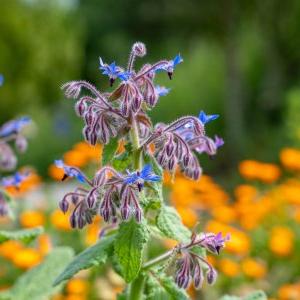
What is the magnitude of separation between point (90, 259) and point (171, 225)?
262mm

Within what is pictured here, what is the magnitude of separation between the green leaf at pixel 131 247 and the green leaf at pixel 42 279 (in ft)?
2.68

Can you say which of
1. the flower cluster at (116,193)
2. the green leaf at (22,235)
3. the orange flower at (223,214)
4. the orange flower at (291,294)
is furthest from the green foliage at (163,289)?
the orange flower at (223,214)

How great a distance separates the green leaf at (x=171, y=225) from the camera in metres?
2.27

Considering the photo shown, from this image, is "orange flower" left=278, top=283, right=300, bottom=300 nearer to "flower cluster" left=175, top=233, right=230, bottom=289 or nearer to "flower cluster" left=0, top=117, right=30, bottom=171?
"flower cluster" left=0, top=117, right=30, bottom=171

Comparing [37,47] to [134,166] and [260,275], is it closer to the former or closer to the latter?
[260,275]

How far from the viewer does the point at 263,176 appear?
634 cm

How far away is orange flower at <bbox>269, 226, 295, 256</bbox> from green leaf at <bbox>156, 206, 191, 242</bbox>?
312 cm

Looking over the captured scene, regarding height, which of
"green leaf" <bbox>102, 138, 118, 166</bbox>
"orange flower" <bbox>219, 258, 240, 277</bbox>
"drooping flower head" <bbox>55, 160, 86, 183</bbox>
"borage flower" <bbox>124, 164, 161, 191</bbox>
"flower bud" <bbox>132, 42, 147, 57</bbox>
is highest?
"orange flower" <bbox>219, 258, 240, 277</bbox>

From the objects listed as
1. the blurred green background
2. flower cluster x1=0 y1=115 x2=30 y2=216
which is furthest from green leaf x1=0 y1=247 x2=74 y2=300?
the blurred green background

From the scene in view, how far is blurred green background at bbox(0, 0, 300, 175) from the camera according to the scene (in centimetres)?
1652

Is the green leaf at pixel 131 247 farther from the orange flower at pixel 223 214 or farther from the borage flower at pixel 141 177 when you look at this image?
the orange flower at pixel 223 214

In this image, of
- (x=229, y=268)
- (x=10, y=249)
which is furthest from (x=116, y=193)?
(x=10, y=249)

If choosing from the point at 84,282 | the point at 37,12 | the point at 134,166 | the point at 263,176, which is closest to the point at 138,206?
the point at 134,166

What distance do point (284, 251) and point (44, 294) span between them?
2.78 m
